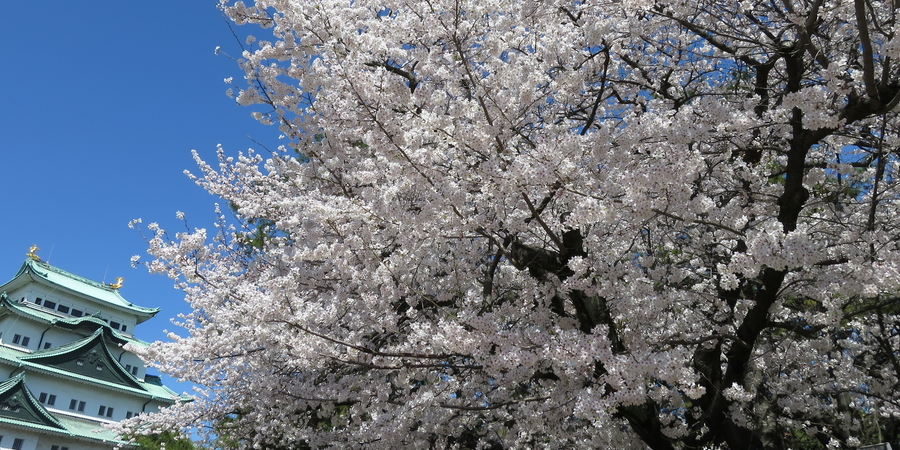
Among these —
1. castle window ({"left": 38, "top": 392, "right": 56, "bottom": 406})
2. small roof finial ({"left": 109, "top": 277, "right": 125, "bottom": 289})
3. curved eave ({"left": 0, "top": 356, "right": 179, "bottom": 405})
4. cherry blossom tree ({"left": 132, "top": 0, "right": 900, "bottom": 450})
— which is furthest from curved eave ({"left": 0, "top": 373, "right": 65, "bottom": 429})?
cherry blossom tree ({"left": 132, "top": 0, "right": 900, "bottom": 450})

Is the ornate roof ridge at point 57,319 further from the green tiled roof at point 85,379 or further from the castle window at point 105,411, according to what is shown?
the castle window at point 105,411

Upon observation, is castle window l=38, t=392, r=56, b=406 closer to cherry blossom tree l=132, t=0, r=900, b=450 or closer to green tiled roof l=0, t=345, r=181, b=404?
green tiled roof l=0, t=345, r=181, b=404

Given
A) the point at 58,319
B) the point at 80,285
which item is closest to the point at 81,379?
the point at 58,319

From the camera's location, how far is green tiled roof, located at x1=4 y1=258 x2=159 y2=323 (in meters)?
28.8

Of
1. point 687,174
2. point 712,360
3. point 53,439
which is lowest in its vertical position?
point 712,360

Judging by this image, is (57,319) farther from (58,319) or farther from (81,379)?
(81,379)

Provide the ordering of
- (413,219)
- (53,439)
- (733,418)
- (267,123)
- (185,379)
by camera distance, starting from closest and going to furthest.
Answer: (413,219) < (733,418) < (267,123) < (185,379) < (53,439)

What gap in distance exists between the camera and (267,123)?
8.97 metres

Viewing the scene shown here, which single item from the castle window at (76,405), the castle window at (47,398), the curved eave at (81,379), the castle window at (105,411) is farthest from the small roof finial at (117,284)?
the castle window at (47,398)

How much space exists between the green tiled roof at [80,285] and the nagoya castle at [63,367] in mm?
63

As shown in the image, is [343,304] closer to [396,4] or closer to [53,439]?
[396,4]

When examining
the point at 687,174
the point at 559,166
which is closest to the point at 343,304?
the point at 559,166

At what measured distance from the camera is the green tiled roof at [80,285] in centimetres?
2881

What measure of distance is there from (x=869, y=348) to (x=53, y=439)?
91.2ft
